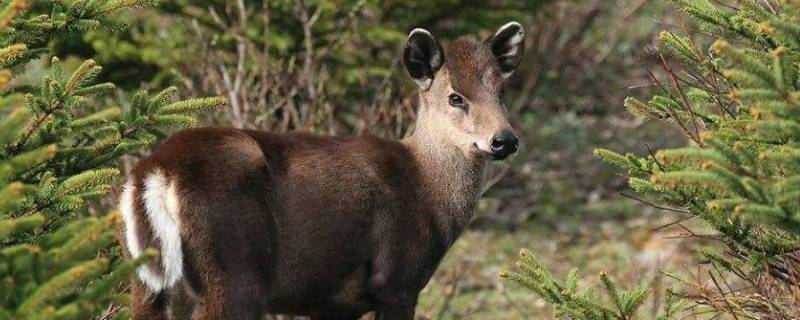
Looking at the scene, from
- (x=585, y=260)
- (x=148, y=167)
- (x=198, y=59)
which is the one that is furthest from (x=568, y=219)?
Answer: (x=148, y=167)

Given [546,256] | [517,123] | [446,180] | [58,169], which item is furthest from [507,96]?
[58,169]

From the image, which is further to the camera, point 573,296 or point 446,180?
point 446,180

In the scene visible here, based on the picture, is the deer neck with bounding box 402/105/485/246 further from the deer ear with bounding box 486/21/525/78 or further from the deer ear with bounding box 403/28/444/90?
the deer ear with bounding box 486/21/525/78

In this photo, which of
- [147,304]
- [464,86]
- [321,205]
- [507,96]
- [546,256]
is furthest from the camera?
[507,96]

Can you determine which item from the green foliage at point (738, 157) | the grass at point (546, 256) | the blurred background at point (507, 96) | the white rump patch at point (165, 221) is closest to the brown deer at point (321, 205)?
the white rump patch at point (165, 221)

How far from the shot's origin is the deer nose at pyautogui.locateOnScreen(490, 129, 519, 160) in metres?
7.15

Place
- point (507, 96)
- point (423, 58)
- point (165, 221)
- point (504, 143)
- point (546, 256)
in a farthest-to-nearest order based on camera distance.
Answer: point (507, 96) → point (546, 256) → point (423, 58) → point (504, 143) → point (165, 221)

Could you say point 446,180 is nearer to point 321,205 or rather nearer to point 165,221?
point 321,205

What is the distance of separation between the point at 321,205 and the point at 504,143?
3.93ft

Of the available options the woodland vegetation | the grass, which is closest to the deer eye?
the woodland vegetation

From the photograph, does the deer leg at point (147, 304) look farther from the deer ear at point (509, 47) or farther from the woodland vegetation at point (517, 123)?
the deer ear at point (509, 47)

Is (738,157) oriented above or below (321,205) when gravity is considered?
above

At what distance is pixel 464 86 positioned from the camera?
24.7 feet

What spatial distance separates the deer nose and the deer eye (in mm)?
372
